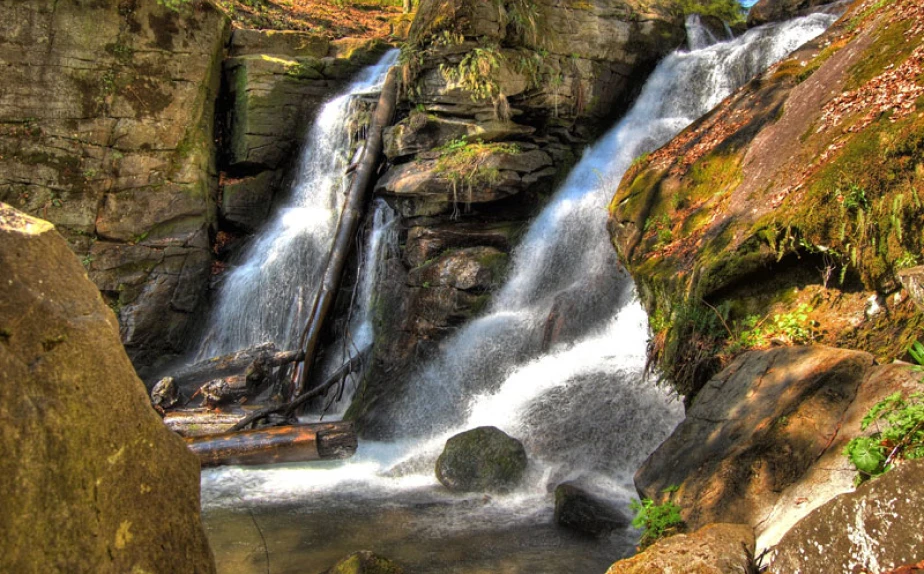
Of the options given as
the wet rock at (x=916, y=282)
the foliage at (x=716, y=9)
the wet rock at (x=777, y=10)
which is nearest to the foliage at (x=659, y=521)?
the wet rock at (x=916, y=282)

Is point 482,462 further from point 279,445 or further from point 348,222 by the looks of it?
point 348,222

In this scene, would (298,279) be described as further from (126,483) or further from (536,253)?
(126,483)

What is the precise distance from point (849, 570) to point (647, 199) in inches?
215

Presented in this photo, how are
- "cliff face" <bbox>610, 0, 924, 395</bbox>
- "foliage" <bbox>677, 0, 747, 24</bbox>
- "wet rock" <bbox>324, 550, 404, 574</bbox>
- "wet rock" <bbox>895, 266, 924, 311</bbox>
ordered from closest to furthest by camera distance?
1. "wet rock" <bbox>895, 266, 924, 311</bbox>
2. "wet rock" <bbox>324, 550, 404, 574</bbox>
3. "cliff face" <bbox>610, 0, 924, 395</bbox>
4. "foliage" <bbox>677, 0, 747, 24</bbox>

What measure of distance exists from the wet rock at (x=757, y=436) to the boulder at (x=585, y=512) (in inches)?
38.3

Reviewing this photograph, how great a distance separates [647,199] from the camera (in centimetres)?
757

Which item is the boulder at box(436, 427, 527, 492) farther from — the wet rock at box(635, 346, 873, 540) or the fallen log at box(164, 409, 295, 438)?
the fallen log at box(164, 409, 295, 438)

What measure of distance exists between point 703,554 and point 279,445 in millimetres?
5662

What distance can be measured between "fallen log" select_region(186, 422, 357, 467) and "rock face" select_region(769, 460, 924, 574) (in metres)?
5.97

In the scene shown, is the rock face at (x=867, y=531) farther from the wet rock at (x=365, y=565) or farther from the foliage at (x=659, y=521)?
the wet rock at (x=365, y=565)

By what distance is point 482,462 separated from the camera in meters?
6.97

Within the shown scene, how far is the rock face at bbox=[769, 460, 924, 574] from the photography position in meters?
2.49

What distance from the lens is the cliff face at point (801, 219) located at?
191 inches

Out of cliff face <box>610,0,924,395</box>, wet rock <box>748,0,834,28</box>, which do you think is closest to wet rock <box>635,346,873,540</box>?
cliff face <box>610,0,924,395</box>
